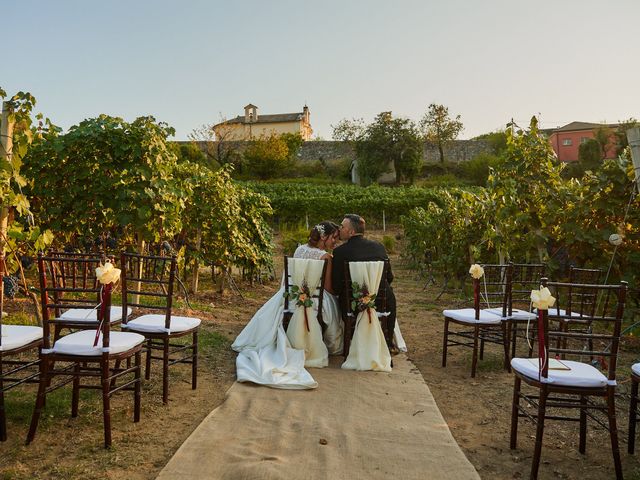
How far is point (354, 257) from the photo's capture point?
5395mm

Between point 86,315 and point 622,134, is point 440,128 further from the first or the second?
point 86,315

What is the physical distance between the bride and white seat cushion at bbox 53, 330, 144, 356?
1.37 m

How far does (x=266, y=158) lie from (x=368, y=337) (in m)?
36.7

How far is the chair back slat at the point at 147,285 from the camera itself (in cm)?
388

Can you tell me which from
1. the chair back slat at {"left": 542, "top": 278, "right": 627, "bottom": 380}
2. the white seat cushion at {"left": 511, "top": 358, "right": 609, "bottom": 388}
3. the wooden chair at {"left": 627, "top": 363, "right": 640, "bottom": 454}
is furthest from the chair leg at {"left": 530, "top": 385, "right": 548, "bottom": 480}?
the wooden chair at {"left": 627, "top": 363, "right": 640, "bottom": 454}

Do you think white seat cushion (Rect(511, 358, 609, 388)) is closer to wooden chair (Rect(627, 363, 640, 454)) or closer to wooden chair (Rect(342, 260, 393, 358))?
wooden chair (Rect(627, 363, 640, 454))

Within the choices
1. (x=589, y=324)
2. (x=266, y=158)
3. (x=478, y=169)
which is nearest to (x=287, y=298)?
(x=589, y=324)

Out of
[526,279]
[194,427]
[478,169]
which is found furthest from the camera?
[478,169]

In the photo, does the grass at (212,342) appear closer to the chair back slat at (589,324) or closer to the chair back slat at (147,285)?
the chair back slat at (147,285)

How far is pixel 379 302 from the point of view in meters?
5.35

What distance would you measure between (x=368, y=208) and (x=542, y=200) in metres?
18.9

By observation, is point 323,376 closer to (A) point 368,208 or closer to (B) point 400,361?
(B) point 400,361

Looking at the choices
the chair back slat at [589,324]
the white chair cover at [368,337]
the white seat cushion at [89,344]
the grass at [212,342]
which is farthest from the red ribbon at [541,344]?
the grass at [212,342]

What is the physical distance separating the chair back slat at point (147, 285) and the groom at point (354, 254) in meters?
1.61
